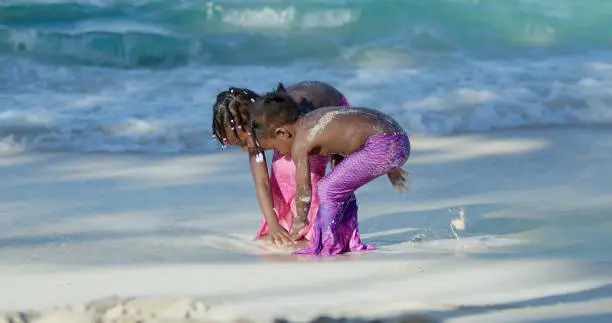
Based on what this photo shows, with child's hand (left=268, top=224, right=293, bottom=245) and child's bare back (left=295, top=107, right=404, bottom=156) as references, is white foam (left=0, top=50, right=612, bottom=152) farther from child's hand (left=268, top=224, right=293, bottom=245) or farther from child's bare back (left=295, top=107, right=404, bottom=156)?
child's bare back (left=295, top=107, right=404, bottom=156)

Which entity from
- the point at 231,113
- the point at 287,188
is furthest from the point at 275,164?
the point at 231,113

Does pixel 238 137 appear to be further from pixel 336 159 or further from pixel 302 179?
pixel 336 159

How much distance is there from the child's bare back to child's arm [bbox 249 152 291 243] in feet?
1.24

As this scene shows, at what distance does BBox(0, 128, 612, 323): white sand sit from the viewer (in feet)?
13.8

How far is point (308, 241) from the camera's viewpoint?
546 cm

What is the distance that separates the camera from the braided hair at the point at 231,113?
16.9 ft

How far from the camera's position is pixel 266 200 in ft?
17.7

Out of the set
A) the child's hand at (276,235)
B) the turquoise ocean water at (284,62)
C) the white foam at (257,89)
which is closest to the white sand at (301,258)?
the child's hand at (276,235)

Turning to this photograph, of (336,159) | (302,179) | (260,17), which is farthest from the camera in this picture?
(260,17)

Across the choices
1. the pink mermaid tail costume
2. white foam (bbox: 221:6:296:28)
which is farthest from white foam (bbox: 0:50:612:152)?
the pink mermaid tail costume

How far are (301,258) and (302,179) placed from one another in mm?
339

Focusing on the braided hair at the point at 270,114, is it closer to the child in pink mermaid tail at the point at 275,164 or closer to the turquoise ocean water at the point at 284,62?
the child in pink mermaid tail at the point at 275,164

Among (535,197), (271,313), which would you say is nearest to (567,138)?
(535,197)

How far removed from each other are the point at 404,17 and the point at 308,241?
10.6m
